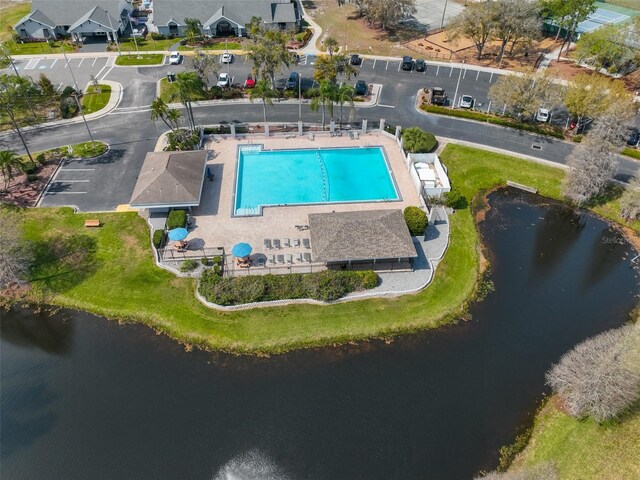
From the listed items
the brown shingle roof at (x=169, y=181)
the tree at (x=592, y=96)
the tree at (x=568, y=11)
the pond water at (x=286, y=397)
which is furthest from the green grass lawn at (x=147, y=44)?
the tree at (x=568, y=11)

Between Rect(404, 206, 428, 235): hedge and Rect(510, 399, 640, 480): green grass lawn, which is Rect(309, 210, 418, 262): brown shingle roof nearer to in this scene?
Rect(404, 206, 428, 235): hedge

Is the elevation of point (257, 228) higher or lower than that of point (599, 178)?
lower

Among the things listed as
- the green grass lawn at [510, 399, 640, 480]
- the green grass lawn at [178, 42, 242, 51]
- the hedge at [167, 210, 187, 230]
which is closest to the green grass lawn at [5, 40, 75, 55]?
the green grass lawn at [178, 42, 242, 51]

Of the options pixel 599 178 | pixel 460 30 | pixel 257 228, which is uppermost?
pixel 460 30

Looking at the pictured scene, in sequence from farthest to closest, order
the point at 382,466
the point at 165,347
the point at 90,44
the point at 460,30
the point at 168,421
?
the point at 90,44 < the point at 460,30 < the point at 165,347 < the point at 168,421 < the point at 382,466

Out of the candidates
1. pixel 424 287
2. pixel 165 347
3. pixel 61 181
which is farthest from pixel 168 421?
pixel 61 181

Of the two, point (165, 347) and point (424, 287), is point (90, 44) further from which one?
point (424, 287)

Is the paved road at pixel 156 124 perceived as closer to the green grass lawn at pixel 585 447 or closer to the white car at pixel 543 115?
the white car at pixel 543 115

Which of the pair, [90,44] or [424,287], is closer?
[424,287]
